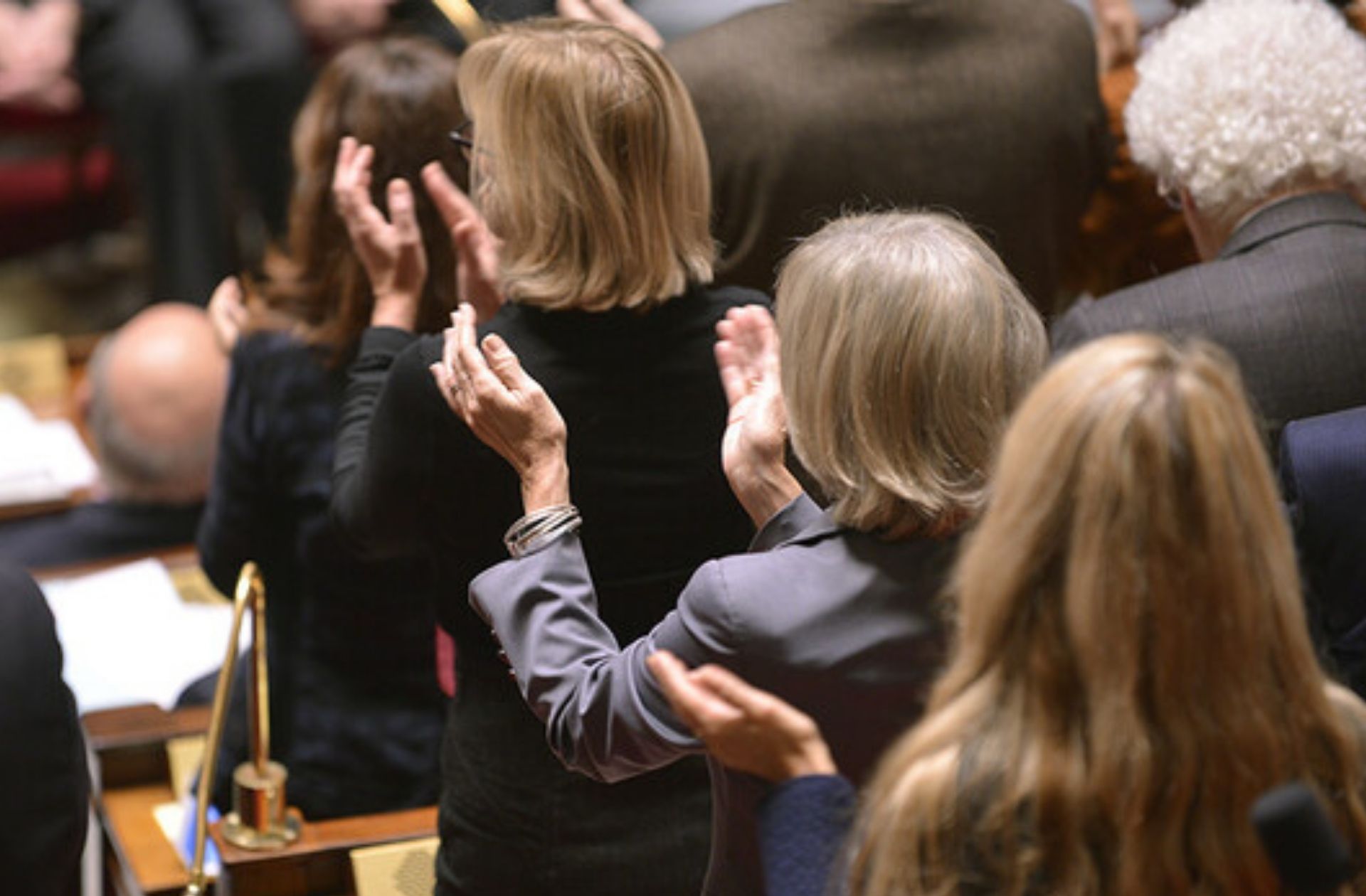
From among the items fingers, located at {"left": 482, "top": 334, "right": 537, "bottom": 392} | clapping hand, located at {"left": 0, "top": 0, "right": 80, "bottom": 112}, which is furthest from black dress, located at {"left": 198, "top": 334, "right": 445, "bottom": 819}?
clapping hand, located at {"left": 0, "top": 0, "right": 80, "bottom": 112}

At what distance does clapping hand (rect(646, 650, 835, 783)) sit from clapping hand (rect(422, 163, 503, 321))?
1.07 meters

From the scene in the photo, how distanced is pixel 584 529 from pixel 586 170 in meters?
0.36

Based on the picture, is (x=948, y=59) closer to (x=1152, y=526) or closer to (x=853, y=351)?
(x=853, y=351)

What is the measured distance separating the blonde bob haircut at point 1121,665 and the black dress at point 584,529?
2.52 ft

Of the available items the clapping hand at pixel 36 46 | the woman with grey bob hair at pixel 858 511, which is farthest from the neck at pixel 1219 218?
the clapping hand at pixel 36 46

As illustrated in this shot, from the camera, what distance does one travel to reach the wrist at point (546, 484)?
1.96m

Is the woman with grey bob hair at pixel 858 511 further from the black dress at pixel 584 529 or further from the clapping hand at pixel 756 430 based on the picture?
the black dress at pixel 584 529

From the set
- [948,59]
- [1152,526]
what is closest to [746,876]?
[1152,526]

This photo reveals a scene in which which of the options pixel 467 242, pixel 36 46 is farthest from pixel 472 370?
pixel 36 46

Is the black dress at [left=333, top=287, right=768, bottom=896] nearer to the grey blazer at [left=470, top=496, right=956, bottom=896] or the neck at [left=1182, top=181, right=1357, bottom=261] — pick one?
the grey blazer at [left=470, top=496, right=956, bottom=896]

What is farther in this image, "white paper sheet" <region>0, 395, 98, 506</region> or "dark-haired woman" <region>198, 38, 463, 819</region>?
"white paper sheet" <region>0, 395, 98, 506</region>

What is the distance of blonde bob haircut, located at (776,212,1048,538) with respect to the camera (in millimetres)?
1713

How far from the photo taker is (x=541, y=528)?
6.35ft

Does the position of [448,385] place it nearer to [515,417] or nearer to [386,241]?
[515,417]
